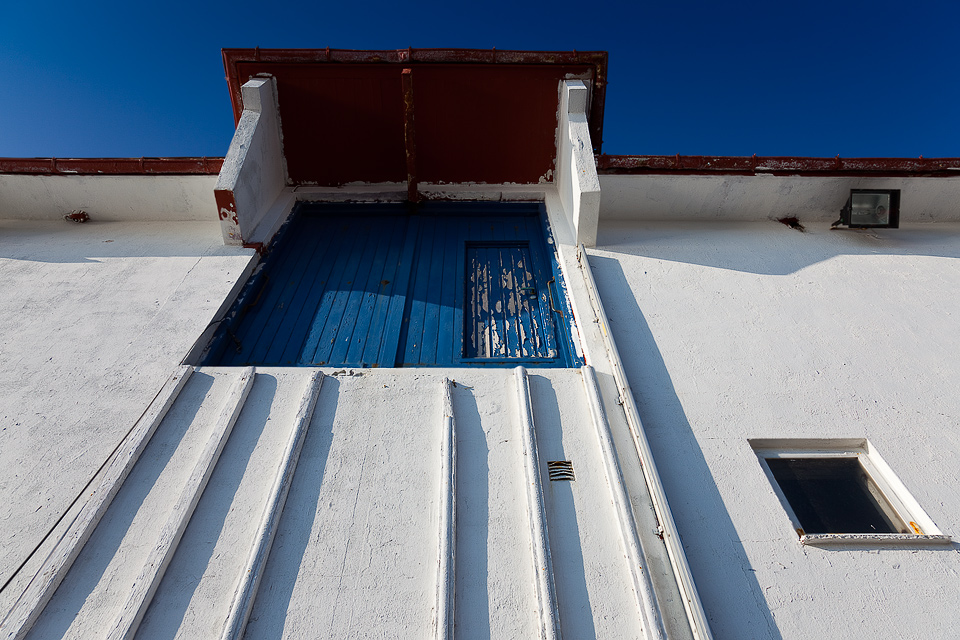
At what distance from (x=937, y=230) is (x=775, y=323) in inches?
123

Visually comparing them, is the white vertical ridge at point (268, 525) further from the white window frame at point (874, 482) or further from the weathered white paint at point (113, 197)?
the weathered white paint at point (113, 197)

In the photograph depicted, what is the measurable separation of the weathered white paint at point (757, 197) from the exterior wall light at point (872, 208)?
0.25 meters

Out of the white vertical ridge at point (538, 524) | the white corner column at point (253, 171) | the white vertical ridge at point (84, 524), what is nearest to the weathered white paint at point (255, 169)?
the white corner column at point (253, 171)

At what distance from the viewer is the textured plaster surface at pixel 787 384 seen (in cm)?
241

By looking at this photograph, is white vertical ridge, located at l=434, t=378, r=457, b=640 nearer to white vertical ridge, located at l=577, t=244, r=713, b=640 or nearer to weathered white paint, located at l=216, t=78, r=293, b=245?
white vertical ridge, located at l=577, t=244, r=713, b=640

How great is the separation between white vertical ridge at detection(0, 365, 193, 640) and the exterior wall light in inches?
245

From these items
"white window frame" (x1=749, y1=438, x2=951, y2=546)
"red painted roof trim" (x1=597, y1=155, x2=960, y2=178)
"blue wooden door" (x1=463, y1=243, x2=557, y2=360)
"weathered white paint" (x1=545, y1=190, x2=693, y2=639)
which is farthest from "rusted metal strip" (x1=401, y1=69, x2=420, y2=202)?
"white window frame" (x1=749, y1=438, x2=951, y2=546)

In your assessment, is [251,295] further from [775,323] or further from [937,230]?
[937,230]

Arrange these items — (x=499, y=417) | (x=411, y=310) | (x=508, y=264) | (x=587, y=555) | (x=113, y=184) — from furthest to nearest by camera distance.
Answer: (x=113, y=184)
(x=508, y=264)
(x=411, y=310)
(x=499, y=417)
(x=587, y=555)

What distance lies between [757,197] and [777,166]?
365mm

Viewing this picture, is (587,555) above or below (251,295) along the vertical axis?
below

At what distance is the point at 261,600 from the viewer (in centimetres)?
235

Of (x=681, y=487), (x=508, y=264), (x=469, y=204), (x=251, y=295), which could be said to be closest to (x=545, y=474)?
(x=681, y=487)

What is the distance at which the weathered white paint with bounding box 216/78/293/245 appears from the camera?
500 cm
